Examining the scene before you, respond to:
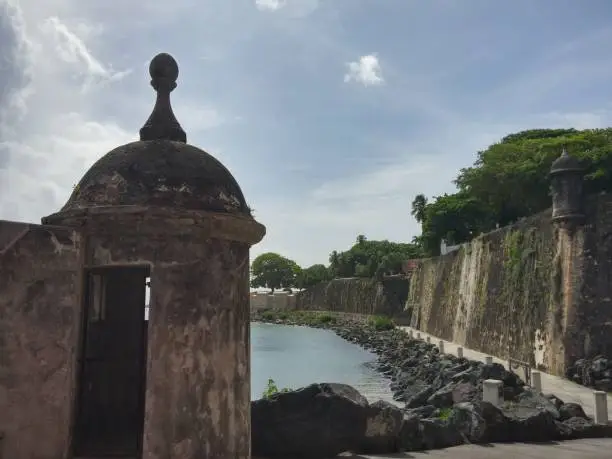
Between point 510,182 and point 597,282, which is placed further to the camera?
point 510,182

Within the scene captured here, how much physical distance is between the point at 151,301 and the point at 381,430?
12.1ft

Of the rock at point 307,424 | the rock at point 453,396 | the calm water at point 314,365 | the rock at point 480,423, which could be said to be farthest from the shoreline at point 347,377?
the rock at point 307,424

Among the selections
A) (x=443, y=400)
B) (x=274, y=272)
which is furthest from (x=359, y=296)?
(x=443, y=400)

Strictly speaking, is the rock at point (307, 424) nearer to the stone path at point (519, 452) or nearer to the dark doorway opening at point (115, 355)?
the stone path at point (519, 452)

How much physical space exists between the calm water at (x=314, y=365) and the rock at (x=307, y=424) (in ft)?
32.8

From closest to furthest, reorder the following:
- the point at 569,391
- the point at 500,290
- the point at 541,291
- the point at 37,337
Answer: the point at 37,337 < the point at 569,391 < the point at 541,291 < the point at 500,290

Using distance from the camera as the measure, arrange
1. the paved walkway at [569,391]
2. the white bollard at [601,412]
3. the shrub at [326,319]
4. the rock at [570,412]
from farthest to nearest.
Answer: the shrub at [326,319], the paved walkway at [569,391], the rock at [570,412], the white bollard at [601,412]

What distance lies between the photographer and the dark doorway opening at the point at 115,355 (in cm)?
518

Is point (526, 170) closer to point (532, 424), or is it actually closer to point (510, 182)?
point (510, 182)

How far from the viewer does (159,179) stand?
163 inches

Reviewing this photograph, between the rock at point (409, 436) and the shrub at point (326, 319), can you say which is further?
the shrub at point (326, 319)

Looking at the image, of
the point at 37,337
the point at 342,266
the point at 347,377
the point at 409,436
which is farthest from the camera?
the point at 342,266

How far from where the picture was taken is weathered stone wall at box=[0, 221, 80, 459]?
12.4ft

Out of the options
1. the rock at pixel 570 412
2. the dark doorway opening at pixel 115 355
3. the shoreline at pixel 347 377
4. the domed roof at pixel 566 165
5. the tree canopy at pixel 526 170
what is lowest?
the shoreline at pixel 347 377
